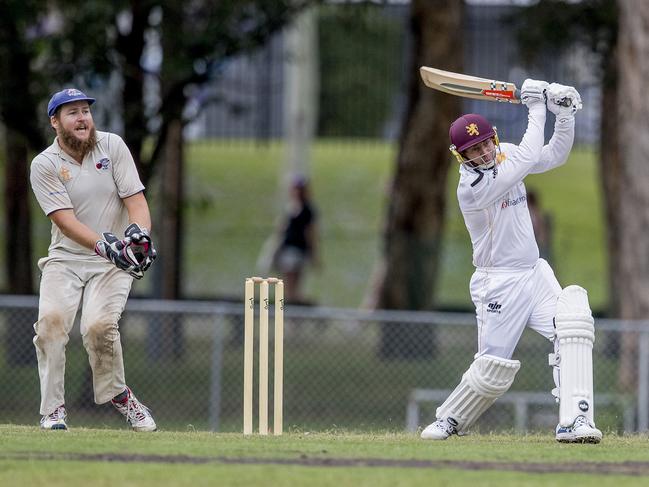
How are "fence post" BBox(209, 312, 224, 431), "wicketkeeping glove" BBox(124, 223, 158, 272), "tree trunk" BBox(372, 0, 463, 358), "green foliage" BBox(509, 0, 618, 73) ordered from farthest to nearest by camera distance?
1. "green foliage" BBox(509, 0, 618, 73)
2. "tree trunk" BBox(372, 0, 463, 358)
3. "fence post" BBox(209, 312, 224, 431)
4. "wicketkeeping glove" BBox(124, 223, 158, 272)

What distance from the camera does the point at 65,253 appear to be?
9594 millimetres

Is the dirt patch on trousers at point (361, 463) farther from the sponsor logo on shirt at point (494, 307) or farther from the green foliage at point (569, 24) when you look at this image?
the green foliage at point (569, 24)

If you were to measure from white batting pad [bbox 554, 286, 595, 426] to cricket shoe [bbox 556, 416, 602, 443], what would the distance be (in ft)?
0.11

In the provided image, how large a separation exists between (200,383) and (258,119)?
9649 millimetres

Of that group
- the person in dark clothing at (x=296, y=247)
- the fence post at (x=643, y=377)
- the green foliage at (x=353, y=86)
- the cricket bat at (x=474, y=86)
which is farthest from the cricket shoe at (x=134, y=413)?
the green foliage at (x=353, y=86)

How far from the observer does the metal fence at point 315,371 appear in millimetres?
14906

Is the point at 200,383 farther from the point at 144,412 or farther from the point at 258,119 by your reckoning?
the point at 258,119

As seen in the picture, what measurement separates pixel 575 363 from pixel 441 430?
40.6 inches

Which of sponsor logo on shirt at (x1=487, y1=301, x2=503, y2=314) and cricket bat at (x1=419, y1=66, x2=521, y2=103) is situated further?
cricket bat at (x1=419, y1=66, x2=521, y2=103)

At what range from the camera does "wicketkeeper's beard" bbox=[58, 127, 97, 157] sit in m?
9.42

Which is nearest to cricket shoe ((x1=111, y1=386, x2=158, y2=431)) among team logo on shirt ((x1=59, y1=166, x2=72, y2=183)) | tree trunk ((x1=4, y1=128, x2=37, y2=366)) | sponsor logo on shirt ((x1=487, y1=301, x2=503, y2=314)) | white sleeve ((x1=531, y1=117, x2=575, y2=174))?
team logo on shirt ((x1=59, y1=166, x2=72, y2=183))

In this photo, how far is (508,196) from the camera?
924cm

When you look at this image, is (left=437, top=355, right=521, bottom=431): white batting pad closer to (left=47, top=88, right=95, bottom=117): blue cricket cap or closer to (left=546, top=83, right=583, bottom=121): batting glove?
(left=546, top=83, right=583, bottom=121): batting glove

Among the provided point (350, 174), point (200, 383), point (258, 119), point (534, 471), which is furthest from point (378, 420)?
point (350, 174)
